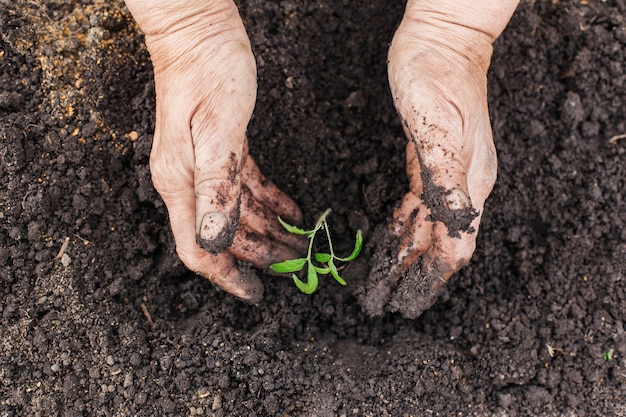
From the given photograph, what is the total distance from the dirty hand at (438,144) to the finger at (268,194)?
0.45m

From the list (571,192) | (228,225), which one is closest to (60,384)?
(228,225)

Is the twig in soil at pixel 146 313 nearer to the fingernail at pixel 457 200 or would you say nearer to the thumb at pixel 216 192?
the thumb at pixel 216 192

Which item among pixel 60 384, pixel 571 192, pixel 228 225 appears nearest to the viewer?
pixel 228 225

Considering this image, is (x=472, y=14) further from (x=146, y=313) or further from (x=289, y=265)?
(x=146, y=313)

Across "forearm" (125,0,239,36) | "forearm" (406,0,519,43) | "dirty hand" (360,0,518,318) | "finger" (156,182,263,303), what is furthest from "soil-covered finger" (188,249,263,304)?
"forearm" (406,0,519,43)

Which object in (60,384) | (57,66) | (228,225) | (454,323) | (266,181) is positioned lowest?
(454,323)

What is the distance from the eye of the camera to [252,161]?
2.78 m

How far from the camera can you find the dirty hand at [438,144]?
2.16m

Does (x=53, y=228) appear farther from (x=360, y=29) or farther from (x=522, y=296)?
(x=522, y=296)

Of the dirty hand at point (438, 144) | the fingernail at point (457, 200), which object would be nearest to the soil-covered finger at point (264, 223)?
the dirty hand at point (438, 144)

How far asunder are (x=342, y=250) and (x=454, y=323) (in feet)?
1.98

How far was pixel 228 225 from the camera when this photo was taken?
2.13 meters

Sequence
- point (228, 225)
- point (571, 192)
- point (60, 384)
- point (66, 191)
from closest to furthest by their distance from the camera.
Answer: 1. point (228, 225)
2. point (60, 384)
3. point (66, 191)
4. point (571, 192)

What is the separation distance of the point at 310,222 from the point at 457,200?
965 mm
